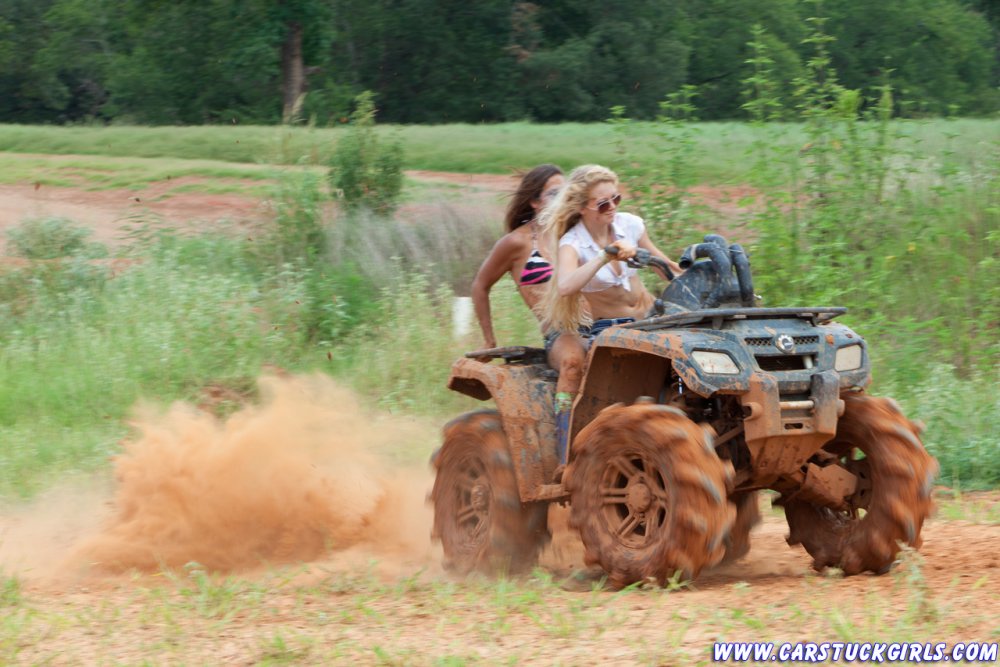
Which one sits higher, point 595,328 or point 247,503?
point 595,328

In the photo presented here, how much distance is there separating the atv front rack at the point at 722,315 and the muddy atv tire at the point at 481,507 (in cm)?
115

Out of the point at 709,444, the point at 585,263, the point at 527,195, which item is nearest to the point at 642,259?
the point at 585,263

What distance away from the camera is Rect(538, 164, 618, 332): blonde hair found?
20.6 ft

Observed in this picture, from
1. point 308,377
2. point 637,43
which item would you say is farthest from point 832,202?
point 637,43

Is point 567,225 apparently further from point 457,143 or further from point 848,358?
point 457,143

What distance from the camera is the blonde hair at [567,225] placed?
628cm

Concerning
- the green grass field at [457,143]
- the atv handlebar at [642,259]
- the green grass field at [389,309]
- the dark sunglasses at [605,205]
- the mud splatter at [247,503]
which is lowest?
the mud splatter at [247,503]

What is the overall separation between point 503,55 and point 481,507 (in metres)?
39.5

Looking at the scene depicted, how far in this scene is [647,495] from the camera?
563 centimetres

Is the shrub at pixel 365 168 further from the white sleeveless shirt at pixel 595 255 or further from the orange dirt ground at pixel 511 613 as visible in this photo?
the white sleeveless shirt at pixel 595 255

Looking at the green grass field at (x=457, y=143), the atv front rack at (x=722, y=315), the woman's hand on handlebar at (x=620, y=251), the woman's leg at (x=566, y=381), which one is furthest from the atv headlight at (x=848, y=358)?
the green grass field at (x=457, y=143)

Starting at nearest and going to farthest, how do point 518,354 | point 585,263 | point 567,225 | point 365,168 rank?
point 585,263 → point 567,225 → point 518,354 → point 365,168

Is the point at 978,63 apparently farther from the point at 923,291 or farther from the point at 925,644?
the point at 925,644

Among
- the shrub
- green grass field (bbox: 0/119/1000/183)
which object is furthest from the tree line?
the shrub
